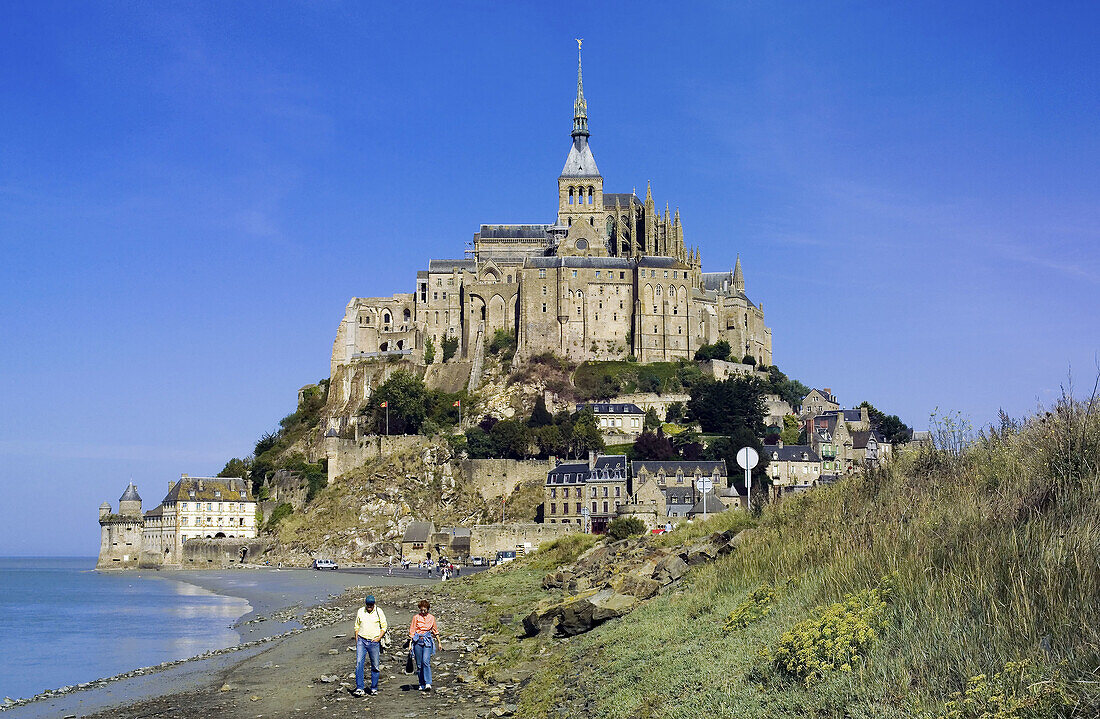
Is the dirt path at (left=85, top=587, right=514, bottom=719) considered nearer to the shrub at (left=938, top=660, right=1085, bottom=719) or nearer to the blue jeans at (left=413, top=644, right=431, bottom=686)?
the blue jeans at (left=413, top=644, right=431, bottom=686)

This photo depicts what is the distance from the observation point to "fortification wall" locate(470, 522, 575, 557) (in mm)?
68375

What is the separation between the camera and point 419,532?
72.1 meters

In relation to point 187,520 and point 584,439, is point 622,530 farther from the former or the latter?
point 187,520

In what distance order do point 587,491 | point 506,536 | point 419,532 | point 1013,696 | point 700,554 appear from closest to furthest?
1. point 1013,696
2. point 700,554
3. point 506,536
4. point 587,491
5. point 419,532

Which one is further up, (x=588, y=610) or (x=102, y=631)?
(x=588, y=610)

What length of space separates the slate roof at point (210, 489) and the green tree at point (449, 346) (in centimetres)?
2112

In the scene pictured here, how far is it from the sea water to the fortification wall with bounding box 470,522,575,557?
17.8m

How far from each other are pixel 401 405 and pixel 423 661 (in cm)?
6916

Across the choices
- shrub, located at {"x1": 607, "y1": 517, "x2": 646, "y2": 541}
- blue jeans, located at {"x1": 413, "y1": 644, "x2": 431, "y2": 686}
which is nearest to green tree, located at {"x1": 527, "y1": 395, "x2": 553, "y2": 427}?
shrub, located at {"x1": 607, "y1": 517, "x2": 646, "y2": 541}

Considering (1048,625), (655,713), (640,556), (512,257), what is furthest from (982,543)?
(512,257)

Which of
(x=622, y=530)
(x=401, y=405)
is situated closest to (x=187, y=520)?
(x=401, y=405)

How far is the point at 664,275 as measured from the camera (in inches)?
3644

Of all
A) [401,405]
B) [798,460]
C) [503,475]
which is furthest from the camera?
[401,405]

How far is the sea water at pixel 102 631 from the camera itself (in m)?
25.0
